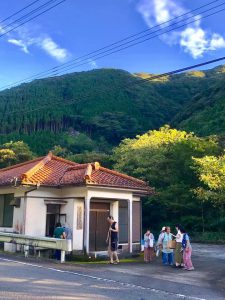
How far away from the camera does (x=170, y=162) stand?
34.1 meters

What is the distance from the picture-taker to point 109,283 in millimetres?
10555

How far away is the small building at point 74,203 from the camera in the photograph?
17859mm

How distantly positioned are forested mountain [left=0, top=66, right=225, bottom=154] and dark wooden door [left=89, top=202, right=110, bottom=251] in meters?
49.7

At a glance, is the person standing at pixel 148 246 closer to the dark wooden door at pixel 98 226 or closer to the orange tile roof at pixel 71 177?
the dark wooden door at pixel 98 226

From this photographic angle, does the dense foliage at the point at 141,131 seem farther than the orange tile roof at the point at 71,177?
Yes

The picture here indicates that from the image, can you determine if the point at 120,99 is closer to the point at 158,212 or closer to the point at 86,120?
the point at 86,120

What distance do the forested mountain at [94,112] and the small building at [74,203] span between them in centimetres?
4896


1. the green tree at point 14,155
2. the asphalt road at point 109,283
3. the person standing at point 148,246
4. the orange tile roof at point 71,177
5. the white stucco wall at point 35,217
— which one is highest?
the green tree at point 14,155

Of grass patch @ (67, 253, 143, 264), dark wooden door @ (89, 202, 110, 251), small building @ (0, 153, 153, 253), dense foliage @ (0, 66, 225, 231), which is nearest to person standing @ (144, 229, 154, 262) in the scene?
grass patch @ (67, 253, 143, 264)

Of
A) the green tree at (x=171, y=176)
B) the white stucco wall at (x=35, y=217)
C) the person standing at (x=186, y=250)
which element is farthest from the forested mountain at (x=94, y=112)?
the person standing at (x=186, y=250)

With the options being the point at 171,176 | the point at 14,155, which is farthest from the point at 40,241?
the point at 14,155

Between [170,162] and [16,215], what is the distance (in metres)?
18.0

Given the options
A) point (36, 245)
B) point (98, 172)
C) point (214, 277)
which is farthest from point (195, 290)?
point (98, 172)

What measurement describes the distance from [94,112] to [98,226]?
84.9 m
